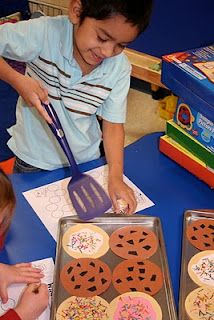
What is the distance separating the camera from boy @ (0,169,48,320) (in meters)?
0.70

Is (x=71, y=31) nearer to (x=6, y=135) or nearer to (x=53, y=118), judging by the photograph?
(x=53, y=118)

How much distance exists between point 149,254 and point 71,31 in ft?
1.54

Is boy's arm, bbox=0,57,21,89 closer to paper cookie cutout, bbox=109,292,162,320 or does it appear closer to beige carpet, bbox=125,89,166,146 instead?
paper cookie cutout, bbox=109,292,162,320

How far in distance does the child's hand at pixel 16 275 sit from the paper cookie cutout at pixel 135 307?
138mm

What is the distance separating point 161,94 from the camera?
2.38 m

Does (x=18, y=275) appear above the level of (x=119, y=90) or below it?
below

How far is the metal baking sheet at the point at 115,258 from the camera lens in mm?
730

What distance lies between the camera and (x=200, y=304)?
731 mm

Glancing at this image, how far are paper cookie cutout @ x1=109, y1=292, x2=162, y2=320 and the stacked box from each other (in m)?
0.34

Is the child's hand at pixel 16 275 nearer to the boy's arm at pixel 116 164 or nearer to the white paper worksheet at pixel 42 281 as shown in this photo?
the white paper worksheet at pixel 42 281

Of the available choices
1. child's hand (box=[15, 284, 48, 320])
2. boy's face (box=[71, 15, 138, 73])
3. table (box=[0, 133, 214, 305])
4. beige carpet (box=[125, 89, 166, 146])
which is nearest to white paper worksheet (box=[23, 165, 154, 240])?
table (box=[0, 133, 214, 305])

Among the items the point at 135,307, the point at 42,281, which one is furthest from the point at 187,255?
the point at 42,281


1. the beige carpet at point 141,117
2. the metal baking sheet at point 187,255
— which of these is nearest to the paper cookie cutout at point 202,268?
the metal baking sheet at point 187,255

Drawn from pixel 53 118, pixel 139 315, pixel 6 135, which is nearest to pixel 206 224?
pixel 139 315
